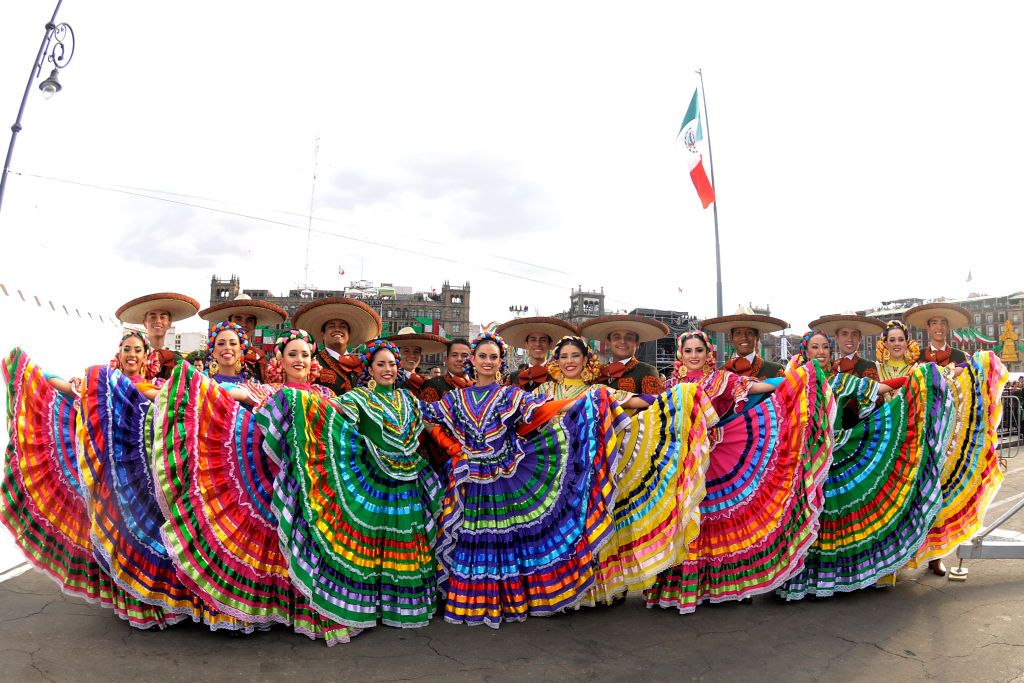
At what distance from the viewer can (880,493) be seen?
4191mm

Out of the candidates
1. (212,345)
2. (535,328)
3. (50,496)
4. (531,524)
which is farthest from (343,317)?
(531,524)

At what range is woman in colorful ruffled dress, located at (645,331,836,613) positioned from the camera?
389 centimetres

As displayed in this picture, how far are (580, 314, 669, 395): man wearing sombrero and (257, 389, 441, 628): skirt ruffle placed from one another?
73.5 inches

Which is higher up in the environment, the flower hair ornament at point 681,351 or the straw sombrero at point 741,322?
the straw sombrero at point 741,322

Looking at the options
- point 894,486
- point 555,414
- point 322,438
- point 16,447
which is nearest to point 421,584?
point 322,438

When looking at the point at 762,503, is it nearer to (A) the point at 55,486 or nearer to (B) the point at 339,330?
(B) the point at 339,330

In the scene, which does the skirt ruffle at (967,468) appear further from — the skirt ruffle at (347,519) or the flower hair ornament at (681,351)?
the skirt ruffle at (347,519)

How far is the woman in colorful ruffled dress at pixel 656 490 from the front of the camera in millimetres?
3799

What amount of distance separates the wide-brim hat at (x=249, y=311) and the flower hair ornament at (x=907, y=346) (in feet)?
17.7

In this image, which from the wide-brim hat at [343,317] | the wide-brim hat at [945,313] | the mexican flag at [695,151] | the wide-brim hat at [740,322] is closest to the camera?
the wide-brim hat at [343,317]

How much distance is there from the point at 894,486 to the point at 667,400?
161 cm

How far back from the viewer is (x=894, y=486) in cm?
420

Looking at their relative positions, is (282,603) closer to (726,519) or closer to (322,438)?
(322,438)

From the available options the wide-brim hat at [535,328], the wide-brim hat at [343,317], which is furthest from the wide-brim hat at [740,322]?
the wide-brim hat at [343,317]
